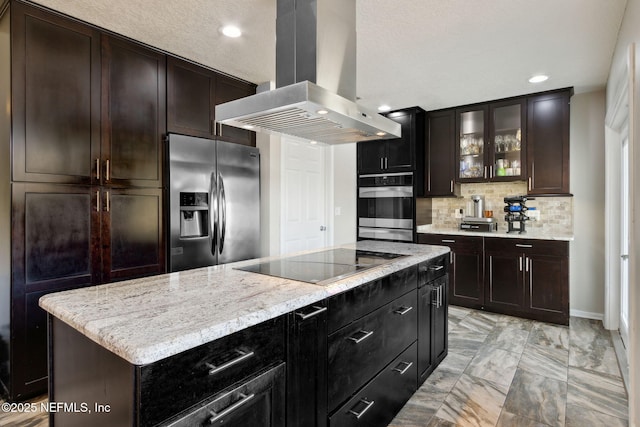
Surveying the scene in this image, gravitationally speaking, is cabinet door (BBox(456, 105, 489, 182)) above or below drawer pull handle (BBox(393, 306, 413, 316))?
above

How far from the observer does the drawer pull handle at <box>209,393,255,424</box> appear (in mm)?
1034

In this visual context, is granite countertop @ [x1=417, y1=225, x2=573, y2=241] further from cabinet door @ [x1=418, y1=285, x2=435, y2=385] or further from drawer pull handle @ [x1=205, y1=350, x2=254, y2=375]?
drawer pull handle @ [x1=205, y1=350, x2=254, y2=375]

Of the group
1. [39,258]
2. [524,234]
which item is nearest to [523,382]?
[524,234]

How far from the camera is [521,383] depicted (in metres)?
2.49

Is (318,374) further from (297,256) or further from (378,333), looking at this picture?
(297,256)

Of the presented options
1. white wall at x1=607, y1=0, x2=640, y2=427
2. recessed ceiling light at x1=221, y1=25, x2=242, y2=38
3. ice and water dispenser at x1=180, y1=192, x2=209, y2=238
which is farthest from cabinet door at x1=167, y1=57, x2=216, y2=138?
white wall at x1=607, y1=0, x2=640, y2=427

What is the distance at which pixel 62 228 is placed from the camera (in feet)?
7.79

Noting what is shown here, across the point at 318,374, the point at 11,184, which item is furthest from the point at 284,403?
the point at 11,184

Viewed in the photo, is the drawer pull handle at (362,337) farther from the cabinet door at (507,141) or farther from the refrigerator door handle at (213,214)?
the cabinet door at (507,141)

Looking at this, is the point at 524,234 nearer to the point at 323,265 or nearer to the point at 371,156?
the point at 371,156

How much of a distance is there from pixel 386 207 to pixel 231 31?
2948 millimetres

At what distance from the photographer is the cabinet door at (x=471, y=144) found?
4285mm

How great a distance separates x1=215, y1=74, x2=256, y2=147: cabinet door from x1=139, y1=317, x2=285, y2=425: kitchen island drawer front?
101 inches

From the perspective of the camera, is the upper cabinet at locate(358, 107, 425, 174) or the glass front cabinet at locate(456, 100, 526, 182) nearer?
the glass front cabinet at locate(456, 100, 526, 182)
